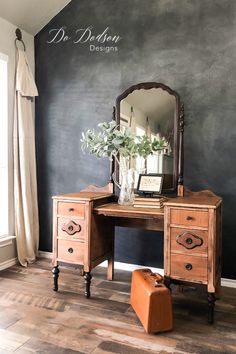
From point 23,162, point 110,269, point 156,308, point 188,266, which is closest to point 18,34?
point 23,162

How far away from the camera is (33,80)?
11.2 feet

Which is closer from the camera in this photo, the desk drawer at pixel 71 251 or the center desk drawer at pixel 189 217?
the center desk drawer at pixel 189 217

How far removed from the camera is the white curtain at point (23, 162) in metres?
3.26

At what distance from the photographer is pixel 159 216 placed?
236 cm

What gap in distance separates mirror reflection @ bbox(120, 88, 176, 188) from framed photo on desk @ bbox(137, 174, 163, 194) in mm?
125

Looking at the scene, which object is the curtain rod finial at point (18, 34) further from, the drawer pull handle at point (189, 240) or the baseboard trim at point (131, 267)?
the drawer pull handle at point (189, 240)

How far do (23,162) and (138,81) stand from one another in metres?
1.45

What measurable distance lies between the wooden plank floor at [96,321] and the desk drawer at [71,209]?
0.67 m

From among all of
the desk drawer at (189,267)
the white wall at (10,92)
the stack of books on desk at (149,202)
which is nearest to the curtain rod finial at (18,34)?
the white wall at (10,92)

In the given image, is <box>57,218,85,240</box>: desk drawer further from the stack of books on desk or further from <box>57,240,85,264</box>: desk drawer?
the stack of books on desk

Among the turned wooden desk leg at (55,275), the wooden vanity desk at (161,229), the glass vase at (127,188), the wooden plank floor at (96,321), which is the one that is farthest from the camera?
the glass vase at (127,188)

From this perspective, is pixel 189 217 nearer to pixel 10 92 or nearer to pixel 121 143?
pixel 121 143

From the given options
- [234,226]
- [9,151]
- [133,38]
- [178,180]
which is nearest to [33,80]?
[9,151]

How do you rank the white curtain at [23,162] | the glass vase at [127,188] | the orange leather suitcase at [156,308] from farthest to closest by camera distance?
the white curtain at [23,162] < the glass vase at [127,188] < the orange leather suitcase at [156,308]
